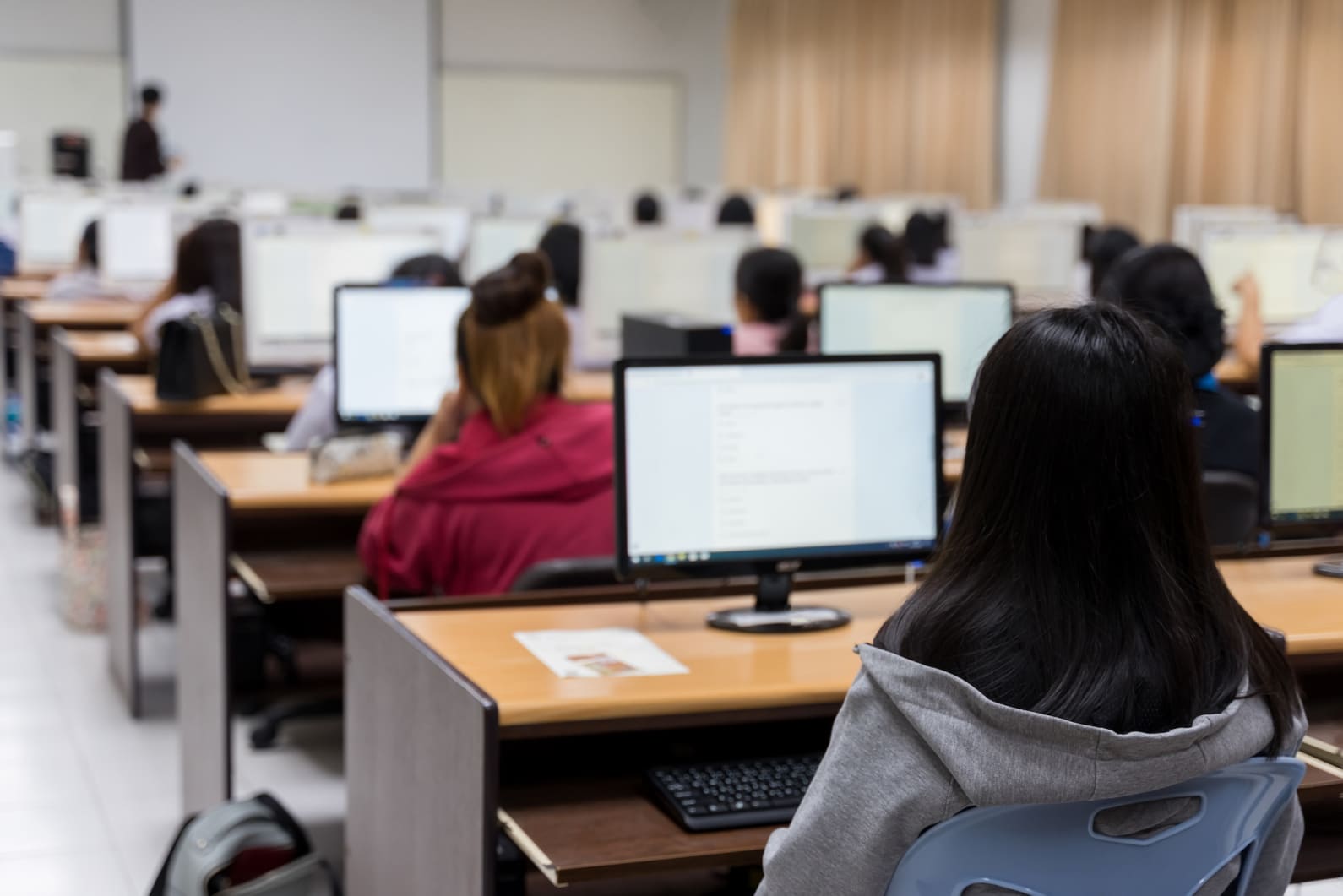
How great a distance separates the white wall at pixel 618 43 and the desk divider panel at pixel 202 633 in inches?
451

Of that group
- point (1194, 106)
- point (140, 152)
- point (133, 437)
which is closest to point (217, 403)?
point (133, 437)

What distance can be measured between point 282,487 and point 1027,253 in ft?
13.5

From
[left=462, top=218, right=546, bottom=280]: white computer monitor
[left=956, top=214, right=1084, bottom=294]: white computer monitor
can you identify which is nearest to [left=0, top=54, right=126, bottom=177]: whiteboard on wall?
[left=462, top=218, right=546, bottom=280]: white computer monitor

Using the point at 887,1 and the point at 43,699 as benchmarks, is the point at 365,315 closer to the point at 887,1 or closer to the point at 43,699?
the point at 43,699

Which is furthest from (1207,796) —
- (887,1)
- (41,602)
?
(887,1)

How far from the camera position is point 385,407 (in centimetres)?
404

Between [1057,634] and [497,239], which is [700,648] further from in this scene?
[497,239]

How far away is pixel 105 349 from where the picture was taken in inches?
209

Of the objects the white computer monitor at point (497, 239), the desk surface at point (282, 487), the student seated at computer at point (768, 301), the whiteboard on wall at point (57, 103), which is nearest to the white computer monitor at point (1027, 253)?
the white computer monitor at point (497, 239)

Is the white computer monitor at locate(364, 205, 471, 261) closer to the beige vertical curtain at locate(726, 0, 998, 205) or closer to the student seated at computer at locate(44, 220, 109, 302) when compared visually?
the student seated at computer at locate(44, 220, 109, 302)

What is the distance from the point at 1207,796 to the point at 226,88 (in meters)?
13.2

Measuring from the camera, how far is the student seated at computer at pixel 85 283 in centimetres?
707

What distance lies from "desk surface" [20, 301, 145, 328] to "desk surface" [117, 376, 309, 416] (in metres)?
1.84

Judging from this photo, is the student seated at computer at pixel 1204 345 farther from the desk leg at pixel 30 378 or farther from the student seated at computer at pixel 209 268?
the desk leg at pixel 30 378
